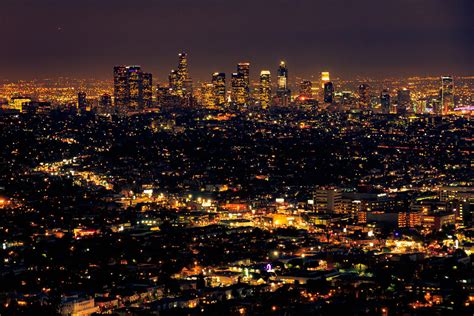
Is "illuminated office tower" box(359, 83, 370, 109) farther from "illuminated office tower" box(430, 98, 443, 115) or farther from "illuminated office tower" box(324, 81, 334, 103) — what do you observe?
"illuminated office tower" box(430, 98, 443, 115)

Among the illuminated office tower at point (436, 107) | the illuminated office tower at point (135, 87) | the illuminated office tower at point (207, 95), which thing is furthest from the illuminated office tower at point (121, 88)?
the illuminated office tower at point (436, 107)

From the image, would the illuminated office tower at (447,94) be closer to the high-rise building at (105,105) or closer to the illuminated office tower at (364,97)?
the illuminated office tower at (364,97)

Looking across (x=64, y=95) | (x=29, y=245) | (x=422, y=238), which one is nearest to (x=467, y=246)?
(x=422, y=238)

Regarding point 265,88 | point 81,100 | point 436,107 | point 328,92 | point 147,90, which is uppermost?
point 265,88

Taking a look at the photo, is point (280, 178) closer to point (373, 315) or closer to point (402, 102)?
point (373, 315)

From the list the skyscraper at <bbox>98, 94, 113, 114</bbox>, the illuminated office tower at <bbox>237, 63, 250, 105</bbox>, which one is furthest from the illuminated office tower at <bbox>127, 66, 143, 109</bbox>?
the illuminated office tower at <bbox>237, 63, 250, 105</bbox>

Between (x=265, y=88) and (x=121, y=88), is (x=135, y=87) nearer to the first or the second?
(x=121, y=88)

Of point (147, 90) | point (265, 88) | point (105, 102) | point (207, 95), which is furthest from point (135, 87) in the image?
point (265, 88)
